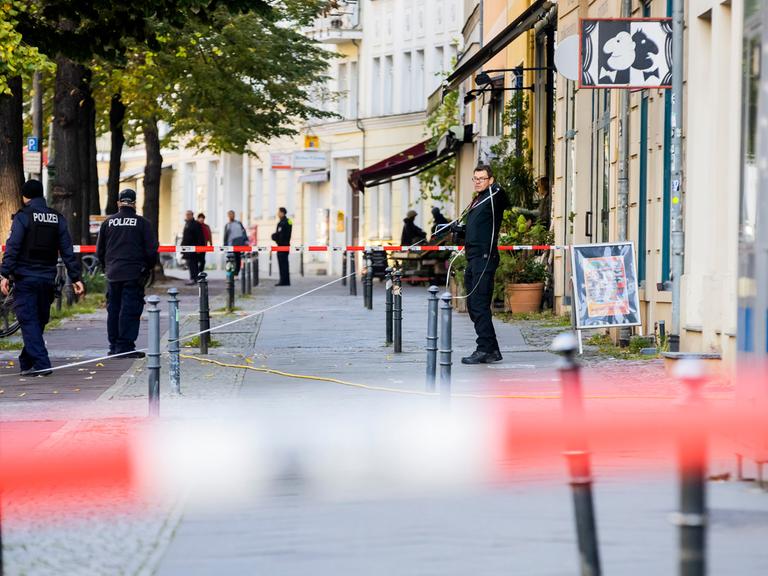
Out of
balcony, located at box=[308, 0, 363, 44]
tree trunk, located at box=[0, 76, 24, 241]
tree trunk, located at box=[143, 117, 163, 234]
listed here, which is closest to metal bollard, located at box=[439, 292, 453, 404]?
tree trunk, located at box=[0, 76, 24, 241]

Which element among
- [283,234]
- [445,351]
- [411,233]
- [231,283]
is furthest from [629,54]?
[411,233]

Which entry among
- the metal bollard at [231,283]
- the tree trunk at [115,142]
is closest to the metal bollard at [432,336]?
the metal bollard at [231,283]

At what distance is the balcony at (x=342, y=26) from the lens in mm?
53656

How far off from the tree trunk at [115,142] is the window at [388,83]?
49.5 feet

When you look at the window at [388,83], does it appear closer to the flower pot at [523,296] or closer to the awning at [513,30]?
the awning at [513,30]

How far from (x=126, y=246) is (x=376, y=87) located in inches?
1466

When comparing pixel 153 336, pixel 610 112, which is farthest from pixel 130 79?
pixel 153 336

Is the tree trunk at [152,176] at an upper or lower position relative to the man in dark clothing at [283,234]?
upper

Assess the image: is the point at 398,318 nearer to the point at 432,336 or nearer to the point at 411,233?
the point at 432,336

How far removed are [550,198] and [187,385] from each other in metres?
13.0

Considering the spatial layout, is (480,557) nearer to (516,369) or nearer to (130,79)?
(516,369)

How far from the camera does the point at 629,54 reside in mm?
14578

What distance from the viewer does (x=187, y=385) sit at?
13.6 meters

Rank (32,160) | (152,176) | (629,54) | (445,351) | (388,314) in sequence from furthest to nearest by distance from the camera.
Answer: (152,176), (32,160), (388,314), (629,54), (445,351)
